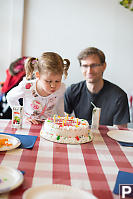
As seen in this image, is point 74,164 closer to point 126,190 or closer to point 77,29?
point 126,190

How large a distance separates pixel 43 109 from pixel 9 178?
1205 mm

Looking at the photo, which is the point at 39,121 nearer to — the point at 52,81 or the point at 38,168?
the point at 52,81

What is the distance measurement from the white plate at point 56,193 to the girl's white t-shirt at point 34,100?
1.18 meters

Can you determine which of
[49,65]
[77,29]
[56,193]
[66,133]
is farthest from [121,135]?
[77,29]

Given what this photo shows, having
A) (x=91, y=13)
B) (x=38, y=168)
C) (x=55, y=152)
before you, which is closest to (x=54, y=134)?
(x=55, y=152)

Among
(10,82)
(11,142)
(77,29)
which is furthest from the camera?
(77,29)

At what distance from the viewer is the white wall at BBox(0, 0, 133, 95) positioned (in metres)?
3.22

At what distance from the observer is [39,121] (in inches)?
75.8

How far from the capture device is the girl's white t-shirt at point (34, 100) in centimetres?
206

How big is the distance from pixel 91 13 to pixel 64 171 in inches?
103

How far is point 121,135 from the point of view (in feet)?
5.77

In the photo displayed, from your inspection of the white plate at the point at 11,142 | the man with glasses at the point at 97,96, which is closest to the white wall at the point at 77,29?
the man with glasses at the point at 97,96

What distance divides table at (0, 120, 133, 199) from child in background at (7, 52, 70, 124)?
1.66 feet

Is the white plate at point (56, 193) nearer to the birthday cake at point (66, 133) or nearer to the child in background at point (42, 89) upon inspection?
the birthday cake at point (66, 133)
